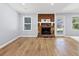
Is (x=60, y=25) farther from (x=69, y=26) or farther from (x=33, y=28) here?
(x=33, y=28)

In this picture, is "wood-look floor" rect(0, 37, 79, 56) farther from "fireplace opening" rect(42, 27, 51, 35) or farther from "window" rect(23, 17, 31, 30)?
"fireplace opening" rect(42, 27, 51, 35)

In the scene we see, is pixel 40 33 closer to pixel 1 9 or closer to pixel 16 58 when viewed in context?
pixel 1 9

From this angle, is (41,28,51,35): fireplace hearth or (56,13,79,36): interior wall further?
(41,28,51,35): fireplace hearth

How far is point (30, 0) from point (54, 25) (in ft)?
34.7

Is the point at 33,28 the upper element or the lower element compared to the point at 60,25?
lower

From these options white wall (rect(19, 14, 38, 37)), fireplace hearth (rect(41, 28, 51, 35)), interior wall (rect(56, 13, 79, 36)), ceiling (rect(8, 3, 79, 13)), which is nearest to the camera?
ceiling (rect(8, 3, 79, 13))

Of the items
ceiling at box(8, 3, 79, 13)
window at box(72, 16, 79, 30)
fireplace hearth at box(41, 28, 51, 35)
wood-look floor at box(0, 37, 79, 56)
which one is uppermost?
ceiling at box(8, 3, 79, 13)

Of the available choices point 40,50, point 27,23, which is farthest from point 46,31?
point 40,50

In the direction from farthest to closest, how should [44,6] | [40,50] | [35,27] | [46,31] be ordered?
[46,31]
[35,27]
[44,6]
[40,50]

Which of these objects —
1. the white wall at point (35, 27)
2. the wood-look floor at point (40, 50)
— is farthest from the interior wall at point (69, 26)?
the wood-look floor at point (40, 50)

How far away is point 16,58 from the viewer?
9.39 ft

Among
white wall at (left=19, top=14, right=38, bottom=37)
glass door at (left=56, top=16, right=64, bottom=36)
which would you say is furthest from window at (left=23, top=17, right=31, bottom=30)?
glass door at (left=56, top=16, right=64, bottom=36)

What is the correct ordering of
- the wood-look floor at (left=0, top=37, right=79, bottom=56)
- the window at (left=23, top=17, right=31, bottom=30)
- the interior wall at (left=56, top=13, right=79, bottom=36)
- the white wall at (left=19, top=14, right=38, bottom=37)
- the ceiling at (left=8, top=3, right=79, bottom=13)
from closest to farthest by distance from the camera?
the wood-look floor at (left=0, top=37, right=79, bottom=56) → the ceiling at (left=8, top=3, right=79, bottom=13) → the interior wall at (left=56, top=13, right=79, bottom=36) → the white wall at (left=19, top=14, right=38, bottom=37) → the window at (left=23, top=17, right=31, bottom=30)

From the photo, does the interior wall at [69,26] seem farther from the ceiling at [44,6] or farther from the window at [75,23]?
the ceiling at [44,6]
